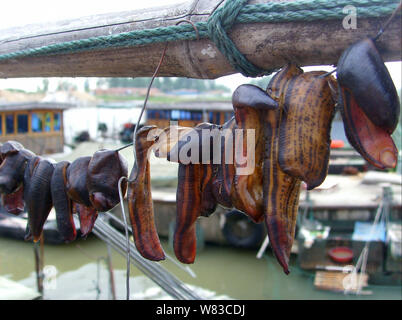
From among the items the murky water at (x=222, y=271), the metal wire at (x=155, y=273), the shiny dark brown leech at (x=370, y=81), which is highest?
the shiny dark brown leech at (x=370, y=81)

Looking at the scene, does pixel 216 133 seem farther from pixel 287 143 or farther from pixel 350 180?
pixel 350 180

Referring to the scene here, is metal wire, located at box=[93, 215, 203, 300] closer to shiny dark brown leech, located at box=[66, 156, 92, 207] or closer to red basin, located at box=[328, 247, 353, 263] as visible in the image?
shiny dark brown leech, located at box=[66, 156, 92, 207]

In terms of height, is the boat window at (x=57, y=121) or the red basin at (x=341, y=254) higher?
the boat window at (x=57, y=121)

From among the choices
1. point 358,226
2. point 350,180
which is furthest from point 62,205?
point 350,180

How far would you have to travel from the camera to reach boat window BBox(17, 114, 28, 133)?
1247 cm

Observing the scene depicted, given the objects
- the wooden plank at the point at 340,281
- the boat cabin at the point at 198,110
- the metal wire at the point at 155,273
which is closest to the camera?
the metal wire at the point at 155,273

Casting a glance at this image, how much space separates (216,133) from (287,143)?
0.20 metres

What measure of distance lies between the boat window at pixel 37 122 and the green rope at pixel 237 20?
1306 centimetres

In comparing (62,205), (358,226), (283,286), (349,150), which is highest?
(62,205)

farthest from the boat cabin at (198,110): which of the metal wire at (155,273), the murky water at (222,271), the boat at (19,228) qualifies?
the metal wire at (155,273)

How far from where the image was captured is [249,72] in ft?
2.84

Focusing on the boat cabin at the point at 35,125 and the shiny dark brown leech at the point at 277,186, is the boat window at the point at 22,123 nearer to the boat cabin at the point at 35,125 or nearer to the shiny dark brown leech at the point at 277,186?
the boat cabin at the point at 35,125

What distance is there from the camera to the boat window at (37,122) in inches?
511

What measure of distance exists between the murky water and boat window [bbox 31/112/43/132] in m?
5.08
